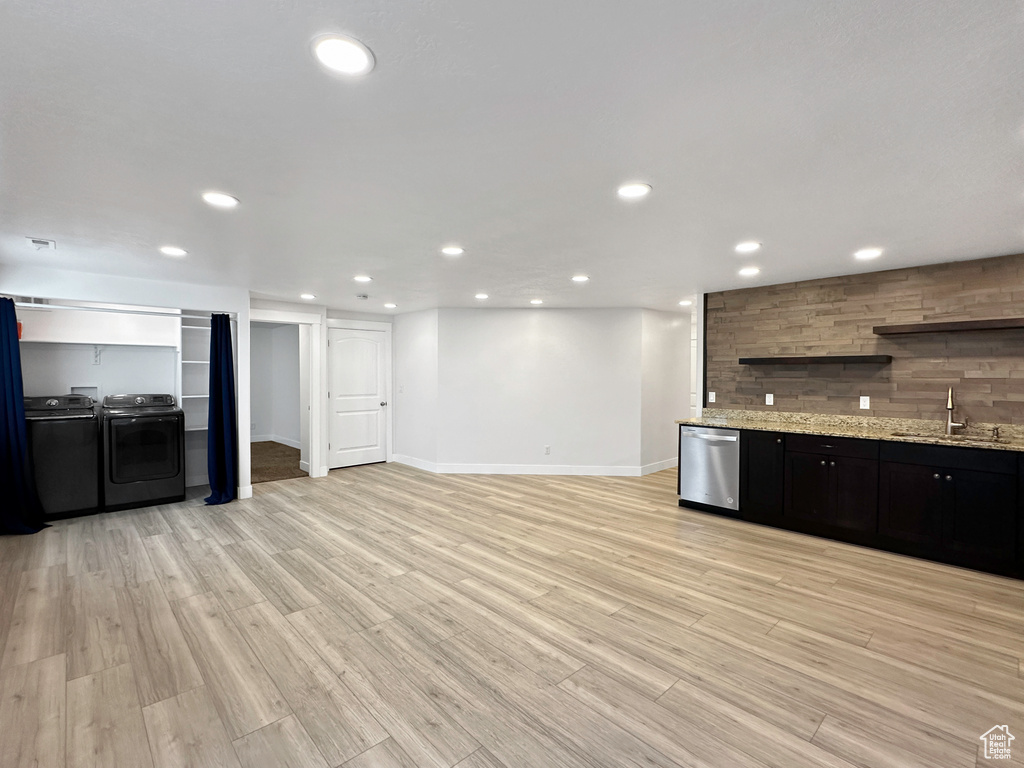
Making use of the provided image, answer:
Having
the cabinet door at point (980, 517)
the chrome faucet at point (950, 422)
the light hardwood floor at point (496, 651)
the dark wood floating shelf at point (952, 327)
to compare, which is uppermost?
the dark wood floating shelf at point (952, 327)

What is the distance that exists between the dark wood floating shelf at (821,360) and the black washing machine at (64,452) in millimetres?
6686

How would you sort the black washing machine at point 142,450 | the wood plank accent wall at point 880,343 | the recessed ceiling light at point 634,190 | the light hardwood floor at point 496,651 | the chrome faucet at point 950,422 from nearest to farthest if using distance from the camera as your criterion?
the light hardwood floor at point 496,651 < the recessed ceiling light at point 634,190 < the wood plank accent wall at point 880,343 < the chrome faucet at point 950,422 < the black washing machine at point 142,450

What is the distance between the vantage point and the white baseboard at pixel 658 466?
6.62 m

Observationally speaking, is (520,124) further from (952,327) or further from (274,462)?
(274,462)

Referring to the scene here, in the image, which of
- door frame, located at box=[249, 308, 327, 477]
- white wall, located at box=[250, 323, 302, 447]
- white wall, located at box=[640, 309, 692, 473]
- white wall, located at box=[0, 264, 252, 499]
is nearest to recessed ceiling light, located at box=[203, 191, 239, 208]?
white wall, located at box=[0, 264, 252, 499]

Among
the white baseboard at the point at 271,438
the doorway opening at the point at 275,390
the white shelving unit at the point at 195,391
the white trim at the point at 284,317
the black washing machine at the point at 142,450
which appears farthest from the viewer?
the white baseboard at the point at 271,438

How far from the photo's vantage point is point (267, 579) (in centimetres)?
335

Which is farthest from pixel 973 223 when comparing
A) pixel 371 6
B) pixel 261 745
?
pixel 261 745

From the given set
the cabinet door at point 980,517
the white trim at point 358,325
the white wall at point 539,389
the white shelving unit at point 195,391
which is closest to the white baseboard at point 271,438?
the white shelving unit at point 195,391

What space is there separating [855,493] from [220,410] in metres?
6.31

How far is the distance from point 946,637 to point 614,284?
358 cm

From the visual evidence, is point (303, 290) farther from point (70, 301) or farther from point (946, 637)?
point (946, 637)

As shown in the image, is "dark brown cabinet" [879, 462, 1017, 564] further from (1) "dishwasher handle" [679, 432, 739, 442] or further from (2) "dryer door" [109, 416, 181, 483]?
(2) "dryer door" [109, 416, 181, 483]

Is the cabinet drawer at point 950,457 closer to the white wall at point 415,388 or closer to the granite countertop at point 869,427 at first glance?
the granite countertop at point 869,427
